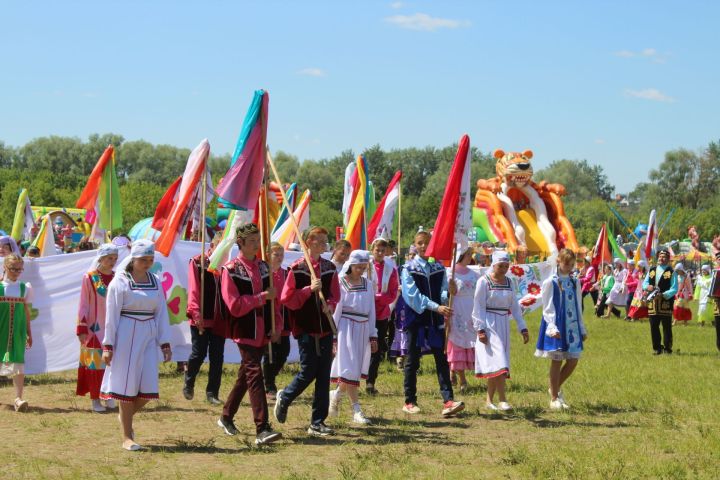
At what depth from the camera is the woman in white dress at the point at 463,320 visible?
11.8m

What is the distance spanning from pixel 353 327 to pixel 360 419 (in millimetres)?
894

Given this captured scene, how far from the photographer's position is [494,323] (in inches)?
435

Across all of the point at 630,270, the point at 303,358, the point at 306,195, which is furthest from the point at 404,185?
the point at 303,358

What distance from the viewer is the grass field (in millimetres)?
7695

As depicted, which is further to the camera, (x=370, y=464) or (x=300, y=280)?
(x=300, y=280)

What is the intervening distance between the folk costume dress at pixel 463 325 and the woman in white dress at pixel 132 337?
4241 millimetres

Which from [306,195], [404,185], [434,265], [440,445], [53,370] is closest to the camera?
[440,445]

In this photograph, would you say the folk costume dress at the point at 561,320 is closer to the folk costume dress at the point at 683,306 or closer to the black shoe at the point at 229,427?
the black shoe at the point at 229,427

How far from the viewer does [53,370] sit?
43.6 feet

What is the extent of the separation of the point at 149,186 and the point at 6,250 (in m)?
65.8

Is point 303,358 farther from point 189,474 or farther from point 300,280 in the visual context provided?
point 189,474

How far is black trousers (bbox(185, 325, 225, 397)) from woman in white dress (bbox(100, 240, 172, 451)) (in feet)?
9.23

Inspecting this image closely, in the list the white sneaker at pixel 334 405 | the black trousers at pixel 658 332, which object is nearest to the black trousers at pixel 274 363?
the white sneaker at pixel 334 405

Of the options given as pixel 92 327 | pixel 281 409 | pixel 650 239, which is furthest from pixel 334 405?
pixel 650 239
